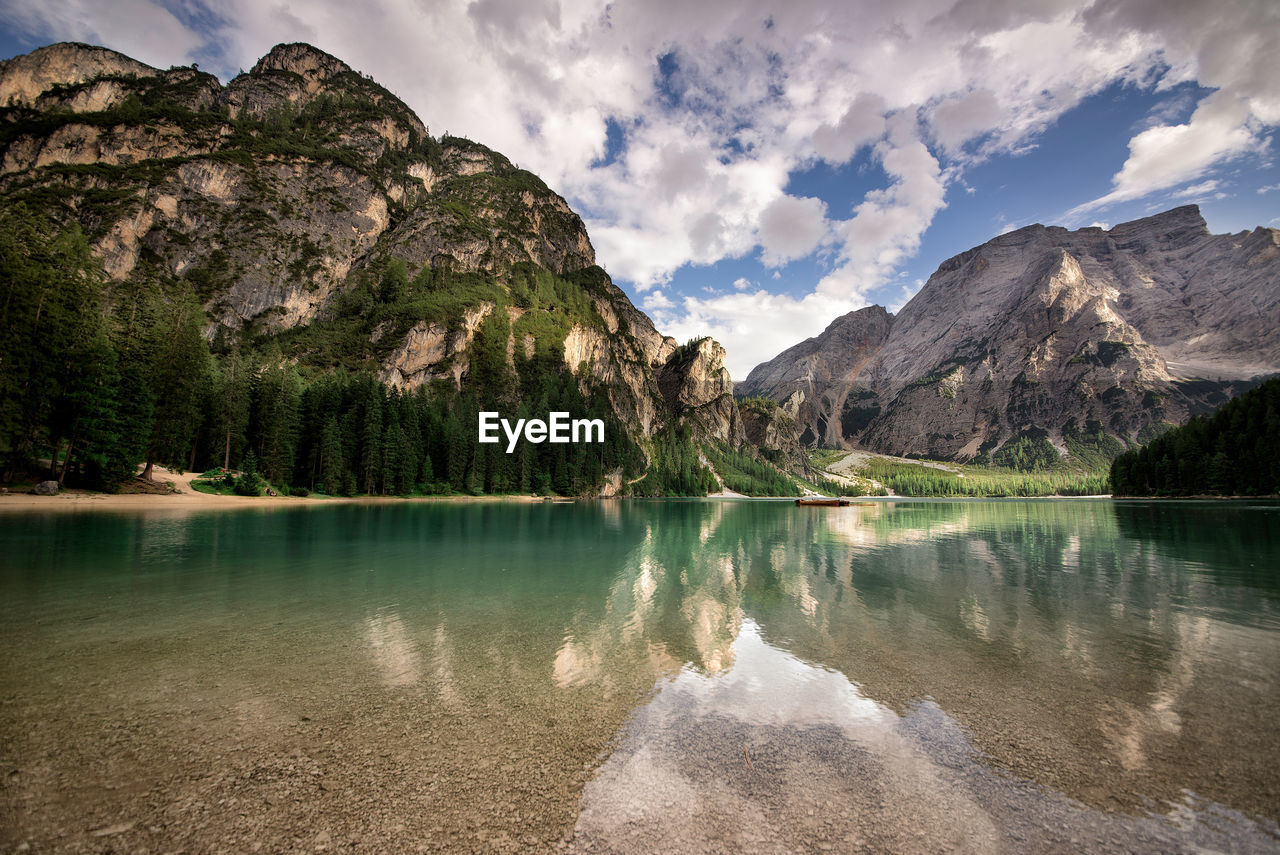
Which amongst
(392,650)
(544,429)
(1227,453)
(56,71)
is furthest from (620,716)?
(56,71)

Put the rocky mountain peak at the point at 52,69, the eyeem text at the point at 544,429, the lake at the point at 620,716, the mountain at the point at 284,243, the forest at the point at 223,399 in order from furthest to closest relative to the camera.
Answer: the rocky mountain peak at the point at 52,69 < the mountain at the point at 284,243 < the eyeem text at the point at 544,429 < the forest at the point at 223,399 < the lake at the point at 620,716

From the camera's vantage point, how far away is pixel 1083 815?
572 cm

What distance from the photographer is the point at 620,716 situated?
8.38 metres

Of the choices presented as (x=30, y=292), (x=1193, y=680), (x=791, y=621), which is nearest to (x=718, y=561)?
(x=791, y=621)

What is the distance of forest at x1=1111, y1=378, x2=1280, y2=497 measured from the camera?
9844 centimetres

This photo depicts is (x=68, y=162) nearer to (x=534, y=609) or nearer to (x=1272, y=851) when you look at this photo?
(x=534, y=609)

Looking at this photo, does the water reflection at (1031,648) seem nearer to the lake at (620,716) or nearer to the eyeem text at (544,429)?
the lake at (620,716)

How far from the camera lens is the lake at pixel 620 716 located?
5.39m

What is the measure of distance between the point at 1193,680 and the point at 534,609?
52.7 ft

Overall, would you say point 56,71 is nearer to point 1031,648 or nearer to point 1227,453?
point 1031,648

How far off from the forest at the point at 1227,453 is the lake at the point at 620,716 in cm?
12892

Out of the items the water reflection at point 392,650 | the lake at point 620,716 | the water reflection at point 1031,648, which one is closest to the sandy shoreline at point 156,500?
the lake at point 620,716

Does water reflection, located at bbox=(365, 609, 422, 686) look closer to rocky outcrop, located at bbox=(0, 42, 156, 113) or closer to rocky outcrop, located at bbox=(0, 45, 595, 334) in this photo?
rocky outcrop, located at bbox=(0, 45, 595, 334)

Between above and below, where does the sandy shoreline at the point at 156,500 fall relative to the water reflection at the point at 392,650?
above
